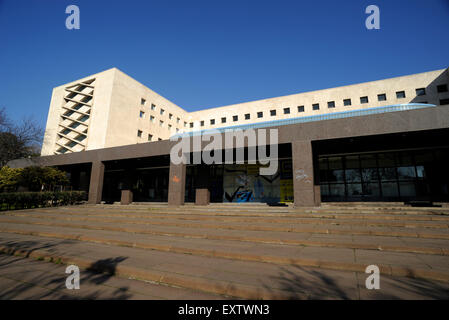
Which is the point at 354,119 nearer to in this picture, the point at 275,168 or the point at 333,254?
the point at 275,168

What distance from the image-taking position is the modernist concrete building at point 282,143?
12039mm

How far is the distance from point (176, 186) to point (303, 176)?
8.50 metres

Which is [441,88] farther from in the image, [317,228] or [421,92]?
[317,228]

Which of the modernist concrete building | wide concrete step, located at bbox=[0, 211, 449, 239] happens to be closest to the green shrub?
the modernist concrete building

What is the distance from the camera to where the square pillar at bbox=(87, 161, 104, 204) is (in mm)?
18453

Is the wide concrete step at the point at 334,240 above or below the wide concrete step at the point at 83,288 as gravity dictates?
above

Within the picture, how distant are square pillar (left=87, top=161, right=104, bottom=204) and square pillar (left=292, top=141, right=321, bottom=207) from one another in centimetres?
1585

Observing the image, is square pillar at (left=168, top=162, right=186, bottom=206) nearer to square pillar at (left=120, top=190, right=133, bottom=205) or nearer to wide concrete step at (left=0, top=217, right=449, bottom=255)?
square pillar at (left=120, top=190, right=133, bottom=205)

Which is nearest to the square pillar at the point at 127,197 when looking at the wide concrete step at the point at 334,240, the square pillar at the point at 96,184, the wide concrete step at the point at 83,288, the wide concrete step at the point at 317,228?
the square pillar at the point at 96,184

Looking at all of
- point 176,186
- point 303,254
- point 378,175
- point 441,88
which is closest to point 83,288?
point 303,254

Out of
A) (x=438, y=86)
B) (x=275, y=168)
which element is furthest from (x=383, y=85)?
(x=275, y=168)

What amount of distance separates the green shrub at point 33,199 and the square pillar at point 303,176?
1765 cm

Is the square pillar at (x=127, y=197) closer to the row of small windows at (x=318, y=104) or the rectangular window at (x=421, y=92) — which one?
the row of small windows at (x=318, y=104)
